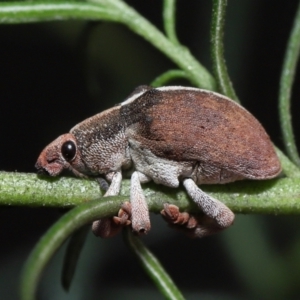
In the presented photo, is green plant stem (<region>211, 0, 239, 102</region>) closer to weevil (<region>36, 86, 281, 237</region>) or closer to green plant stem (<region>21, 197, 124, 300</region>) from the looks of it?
weevil (<region>36, 86, 281, 237</region>)

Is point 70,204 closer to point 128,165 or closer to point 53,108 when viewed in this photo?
point 128,165

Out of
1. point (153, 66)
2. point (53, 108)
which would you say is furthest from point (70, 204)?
point (53, 108)

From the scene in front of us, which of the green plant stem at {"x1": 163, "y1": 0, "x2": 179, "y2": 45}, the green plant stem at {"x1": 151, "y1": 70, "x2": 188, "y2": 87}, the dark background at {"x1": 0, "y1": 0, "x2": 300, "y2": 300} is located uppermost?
the green plant stem at {"x1": 163, "y1": 0, "x2": 179, "y2": 45}

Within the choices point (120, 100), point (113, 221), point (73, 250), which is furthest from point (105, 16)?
point (120, 100)

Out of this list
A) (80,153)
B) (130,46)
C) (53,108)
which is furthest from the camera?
(53,108)

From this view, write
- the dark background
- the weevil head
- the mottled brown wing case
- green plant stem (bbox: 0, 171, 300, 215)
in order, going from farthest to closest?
the dark background < the weevil head < the mottled brown wing case < green plant stem (bbox: 0, 171, 300, 215)

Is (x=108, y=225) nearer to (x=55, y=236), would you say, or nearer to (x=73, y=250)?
(x=73, y=250)

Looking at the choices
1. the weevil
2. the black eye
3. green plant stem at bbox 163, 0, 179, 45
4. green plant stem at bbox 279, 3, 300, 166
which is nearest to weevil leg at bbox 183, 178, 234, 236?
the weevil
